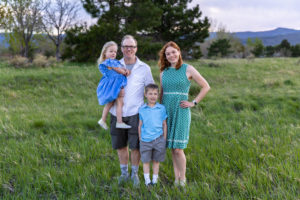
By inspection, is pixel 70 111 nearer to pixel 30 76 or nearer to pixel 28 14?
pixel 30 76

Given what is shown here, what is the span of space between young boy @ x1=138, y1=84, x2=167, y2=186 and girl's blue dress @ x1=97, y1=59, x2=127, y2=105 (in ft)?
1.22

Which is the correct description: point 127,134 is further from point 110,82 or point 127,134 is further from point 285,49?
point 285,49

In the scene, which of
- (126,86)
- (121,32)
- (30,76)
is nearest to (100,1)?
(121,32)

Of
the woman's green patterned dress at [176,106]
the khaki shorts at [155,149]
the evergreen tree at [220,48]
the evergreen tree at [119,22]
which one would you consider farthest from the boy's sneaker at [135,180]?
the evergreen tree at [220,48]

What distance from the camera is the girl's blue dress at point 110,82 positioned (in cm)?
319

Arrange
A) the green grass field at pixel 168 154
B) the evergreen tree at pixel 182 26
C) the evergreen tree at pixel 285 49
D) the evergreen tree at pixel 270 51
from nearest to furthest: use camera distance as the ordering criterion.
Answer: the green grass field at pixel 168 154 → the evergreen tree at pixel 182 26 → the evergreen tree at pixel 285 49 → the evergreen tree at pixel 270 51

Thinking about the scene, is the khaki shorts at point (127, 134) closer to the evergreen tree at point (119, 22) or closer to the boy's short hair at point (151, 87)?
the boy's short hair at point (151, 87)

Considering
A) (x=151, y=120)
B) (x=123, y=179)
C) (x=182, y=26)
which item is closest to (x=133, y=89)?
(x=151, y=120)

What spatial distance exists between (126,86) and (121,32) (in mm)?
14671

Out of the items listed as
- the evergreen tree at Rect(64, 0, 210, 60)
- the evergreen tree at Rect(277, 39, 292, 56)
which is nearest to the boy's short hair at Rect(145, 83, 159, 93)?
the evergreen tree at Rect(64, 0, 210, 60)

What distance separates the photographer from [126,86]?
326 centimetres

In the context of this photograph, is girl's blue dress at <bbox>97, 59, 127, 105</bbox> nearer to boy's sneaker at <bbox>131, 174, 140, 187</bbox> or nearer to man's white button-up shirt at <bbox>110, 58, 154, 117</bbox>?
man's white button-up shirt at <bbox>110, 58, 154, 117</bbox>

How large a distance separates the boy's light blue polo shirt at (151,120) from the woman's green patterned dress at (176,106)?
17 centimetres

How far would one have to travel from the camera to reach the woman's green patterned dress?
321 centimetres
